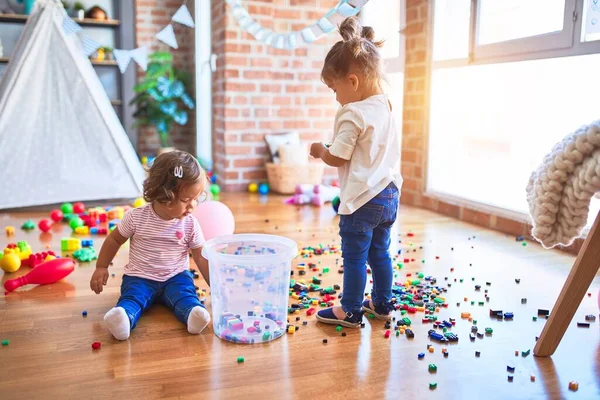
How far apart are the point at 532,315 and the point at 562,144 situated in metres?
0.68

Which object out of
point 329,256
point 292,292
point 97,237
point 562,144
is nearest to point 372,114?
point 562,144

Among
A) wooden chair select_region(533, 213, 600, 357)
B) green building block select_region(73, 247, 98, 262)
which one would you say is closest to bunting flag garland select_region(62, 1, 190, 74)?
green building block select_region(73, 247, 98, 262)

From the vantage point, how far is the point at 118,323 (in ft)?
5.11

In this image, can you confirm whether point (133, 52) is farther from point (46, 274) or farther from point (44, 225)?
point (46, 274)

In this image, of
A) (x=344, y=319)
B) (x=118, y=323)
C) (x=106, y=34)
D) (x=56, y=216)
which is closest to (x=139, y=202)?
(x=56, y=216)

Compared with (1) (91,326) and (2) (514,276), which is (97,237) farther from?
(2) (514,276)

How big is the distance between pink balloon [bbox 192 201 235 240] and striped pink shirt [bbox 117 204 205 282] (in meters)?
0.59

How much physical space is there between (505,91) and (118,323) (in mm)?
2298

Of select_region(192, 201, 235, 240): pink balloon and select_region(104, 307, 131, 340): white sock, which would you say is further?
select_region(192, 201, 235, 240): pink balloon

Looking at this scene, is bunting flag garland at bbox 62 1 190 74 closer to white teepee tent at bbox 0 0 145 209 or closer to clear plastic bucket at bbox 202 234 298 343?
white teepee tent at bbox 0 0 145 209

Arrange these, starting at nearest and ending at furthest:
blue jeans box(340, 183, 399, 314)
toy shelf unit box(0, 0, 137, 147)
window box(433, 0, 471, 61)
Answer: blue jeans box(340, 183, 399, 314) < window box(433, 0, 471, 61) < toy shelf unit box(0, 0, 137, 147)

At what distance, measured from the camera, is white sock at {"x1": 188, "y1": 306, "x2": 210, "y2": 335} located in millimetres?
1602

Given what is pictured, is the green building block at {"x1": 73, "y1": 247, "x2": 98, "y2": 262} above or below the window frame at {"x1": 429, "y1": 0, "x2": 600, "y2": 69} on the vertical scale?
below

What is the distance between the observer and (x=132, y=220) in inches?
70.6
